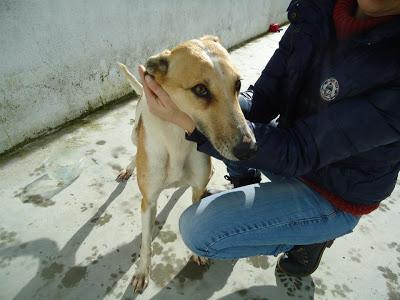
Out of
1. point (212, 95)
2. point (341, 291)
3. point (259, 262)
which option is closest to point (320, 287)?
point (341, 291)

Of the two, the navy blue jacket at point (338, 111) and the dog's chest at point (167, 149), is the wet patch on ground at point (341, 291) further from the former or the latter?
the dog's chest at point (167, 149)

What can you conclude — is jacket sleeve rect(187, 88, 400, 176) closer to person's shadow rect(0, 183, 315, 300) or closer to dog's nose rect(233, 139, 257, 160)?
dog's nose rect(233, 139, 257, 160)

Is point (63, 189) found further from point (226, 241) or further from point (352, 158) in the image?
point (352, 158)

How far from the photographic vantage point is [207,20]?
17.4ft

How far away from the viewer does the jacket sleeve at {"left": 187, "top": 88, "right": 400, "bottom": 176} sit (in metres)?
1.41

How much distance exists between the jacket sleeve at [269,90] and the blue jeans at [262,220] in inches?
22.7

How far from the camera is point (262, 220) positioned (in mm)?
1773

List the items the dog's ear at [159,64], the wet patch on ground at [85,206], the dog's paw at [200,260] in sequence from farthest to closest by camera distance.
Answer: the wet patch on ground at [85,206] < the dog's paw at [200,260] < the dog's ear at [159,64]

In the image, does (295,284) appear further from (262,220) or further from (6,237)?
(6,237)

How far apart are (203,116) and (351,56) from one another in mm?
745

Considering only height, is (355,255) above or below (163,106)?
below

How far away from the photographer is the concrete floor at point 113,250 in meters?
1.99

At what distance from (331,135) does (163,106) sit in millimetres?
839

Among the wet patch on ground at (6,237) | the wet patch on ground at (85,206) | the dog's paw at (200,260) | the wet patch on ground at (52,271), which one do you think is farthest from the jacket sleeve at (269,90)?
the wet patch on ground at (6,237)
